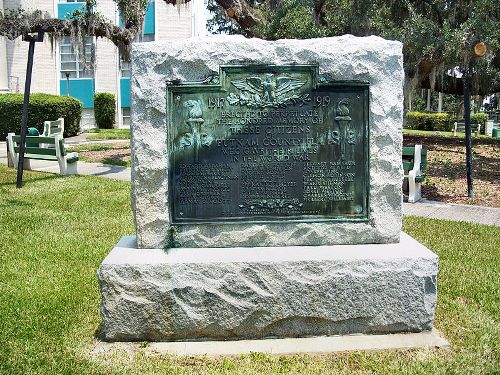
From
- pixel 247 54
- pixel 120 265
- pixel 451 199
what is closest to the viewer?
pixel 120 265

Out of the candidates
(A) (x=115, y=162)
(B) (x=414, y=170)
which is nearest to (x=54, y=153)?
(A) (x=115, y=162)

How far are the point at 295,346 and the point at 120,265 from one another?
1.32 meters

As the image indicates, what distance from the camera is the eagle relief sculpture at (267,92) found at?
4.10m

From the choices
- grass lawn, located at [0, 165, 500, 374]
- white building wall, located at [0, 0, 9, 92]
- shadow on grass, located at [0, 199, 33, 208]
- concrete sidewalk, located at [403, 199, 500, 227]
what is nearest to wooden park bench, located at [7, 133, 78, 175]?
shadow on grass, located at [0, 199, 33, 208]


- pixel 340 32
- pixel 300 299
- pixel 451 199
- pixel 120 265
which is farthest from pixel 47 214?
pixel 340 32

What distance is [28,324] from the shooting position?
13.7 feet

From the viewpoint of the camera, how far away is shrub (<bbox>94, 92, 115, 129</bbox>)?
94.4 feet

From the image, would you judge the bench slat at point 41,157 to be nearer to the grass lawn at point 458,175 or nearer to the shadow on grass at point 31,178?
the shadow on grass at point 31,178

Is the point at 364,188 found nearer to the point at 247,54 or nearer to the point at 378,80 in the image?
the point at 378,80

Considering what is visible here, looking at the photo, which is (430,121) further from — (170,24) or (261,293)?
(261,293)

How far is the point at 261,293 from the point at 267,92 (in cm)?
145

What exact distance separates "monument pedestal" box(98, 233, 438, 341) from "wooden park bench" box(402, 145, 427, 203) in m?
5.60

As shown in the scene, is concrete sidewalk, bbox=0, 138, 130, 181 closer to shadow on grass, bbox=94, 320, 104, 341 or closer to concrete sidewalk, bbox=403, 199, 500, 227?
concrete sidewalk, bbox=403, 199, 500, 227

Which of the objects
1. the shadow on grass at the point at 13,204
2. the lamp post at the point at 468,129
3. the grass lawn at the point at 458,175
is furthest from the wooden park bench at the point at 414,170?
the shadow on grass at the point at 13,204
